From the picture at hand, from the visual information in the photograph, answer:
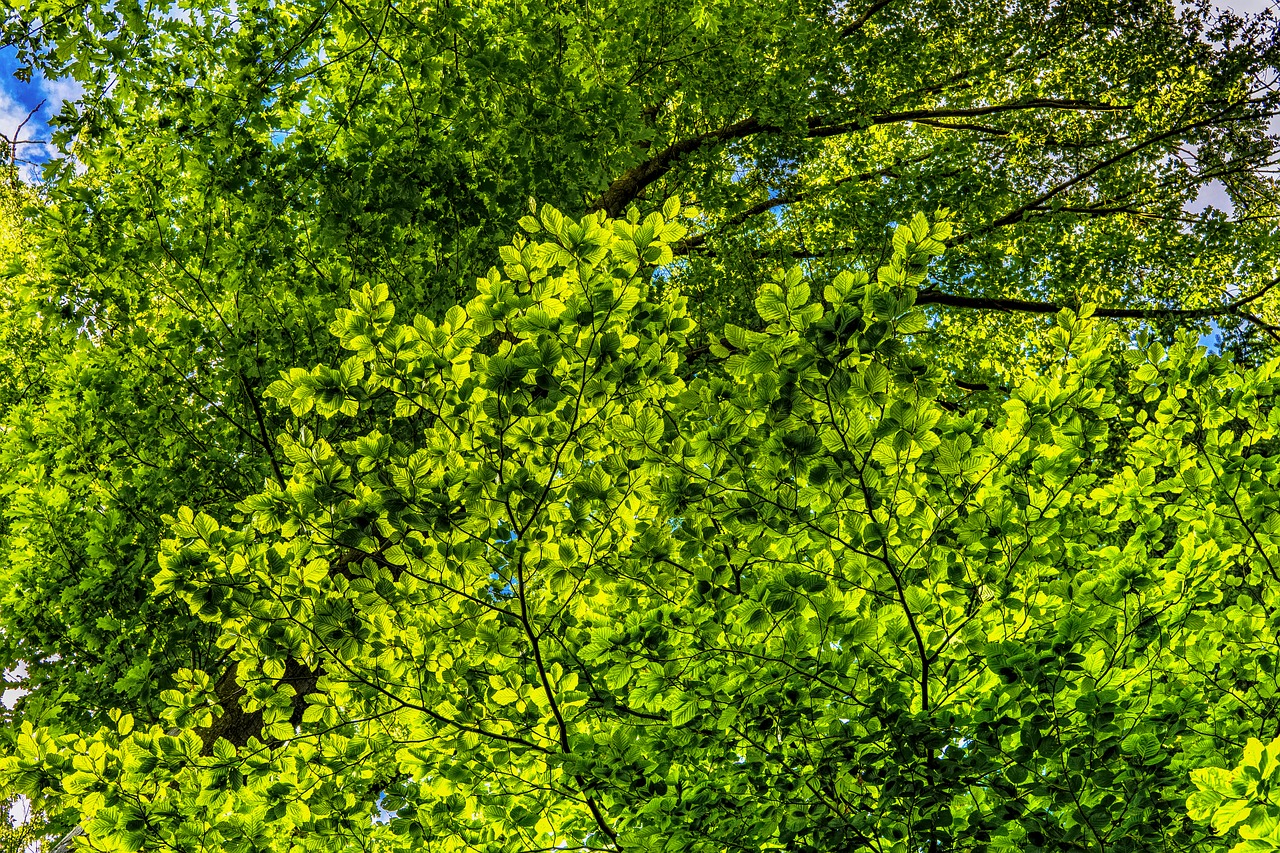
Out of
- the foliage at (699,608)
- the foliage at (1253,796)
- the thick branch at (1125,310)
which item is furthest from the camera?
the thick branch at (1125,310)

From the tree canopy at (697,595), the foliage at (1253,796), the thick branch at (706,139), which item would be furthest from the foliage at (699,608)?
the thick branch at (706,139)

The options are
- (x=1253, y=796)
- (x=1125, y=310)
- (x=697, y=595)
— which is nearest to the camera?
(x=1253, y=796)

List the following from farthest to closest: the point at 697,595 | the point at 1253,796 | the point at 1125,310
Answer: the point at 1125,310
the point at 697,595
the point at 1253,796

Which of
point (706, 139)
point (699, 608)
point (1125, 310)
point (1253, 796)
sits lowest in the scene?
point (1253, 796)

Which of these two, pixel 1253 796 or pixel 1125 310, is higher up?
pixel 1125 310

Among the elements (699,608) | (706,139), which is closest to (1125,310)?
(706,139)

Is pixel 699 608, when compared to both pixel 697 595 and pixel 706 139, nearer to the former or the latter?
pixel 697 595

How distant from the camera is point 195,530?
3.04m

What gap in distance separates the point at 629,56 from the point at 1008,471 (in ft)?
22.3

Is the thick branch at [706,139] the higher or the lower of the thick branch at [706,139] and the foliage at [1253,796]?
the higher

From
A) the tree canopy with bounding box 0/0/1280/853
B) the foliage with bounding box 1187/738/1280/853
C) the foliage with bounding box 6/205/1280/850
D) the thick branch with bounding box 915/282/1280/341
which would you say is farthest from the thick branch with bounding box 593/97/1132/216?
the foliage with bounding box 1187/738/1280/853

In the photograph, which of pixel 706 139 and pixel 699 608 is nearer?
pixel 699 608

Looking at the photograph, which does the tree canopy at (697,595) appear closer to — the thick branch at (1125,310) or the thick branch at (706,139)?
the thick branch at (706,139)

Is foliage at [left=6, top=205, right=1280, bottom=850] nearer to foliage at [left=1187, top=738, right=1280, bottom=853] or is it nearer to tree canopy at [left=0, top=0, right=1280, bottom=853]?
tree canopy at [left=0, top=0, right=1280, bottom=853]
